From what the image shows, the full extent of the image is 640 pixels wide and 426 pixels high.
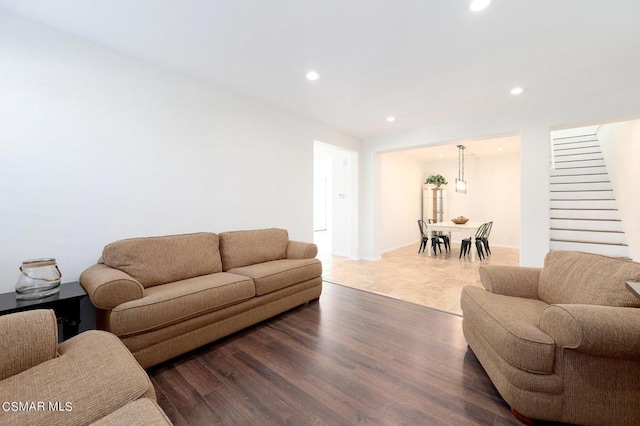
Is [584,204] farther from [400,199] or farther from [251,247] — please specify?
[251,247]

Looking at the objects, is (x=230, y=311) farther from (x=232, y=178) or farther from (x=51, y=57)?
(x=51, y=57)

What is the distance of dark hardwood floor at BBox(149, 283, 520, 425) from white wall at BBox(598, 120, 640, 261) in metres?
3.44

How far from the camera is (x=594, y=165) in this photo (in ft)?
17.2

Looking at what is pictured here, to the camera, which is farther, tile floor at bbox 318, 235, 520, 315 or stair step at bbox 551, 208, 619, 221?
stair step at bbox 551, 208, 619, 221

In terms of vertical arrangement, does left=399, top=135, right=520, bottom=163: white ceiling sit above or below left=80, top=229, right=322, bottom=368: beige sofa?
above

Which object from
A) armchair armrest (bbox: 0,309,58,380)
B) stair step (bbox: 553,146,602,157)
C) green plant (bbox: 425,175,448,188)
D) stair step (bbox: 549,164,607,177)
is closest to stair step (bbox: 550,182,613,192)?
stair step (bbox: 549,164,607,177)

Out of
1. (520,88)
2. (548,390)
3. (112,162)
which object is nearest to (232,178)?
(112,162)

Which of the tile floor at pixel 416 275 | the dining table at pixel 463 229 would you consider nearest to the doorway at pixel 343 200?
the tile floor at pixel 416 275

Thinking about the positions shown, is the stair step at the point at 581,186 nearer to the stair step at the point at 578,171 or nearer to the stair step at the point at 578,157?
the stair step at the point at 578,171

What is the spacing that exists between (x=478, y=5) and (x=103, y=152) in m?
3.28

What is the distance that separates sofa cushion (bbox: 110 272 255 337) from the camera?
1725mm

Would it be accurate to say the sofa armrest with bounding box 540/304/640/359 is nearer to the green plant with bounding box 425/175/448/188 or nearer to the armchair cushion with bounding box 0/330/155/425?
the armchair cushion with bounding box 0/330/155/425

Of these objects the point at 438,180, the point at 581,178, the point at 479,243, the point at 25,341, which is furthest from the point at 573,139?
the point at 25,341

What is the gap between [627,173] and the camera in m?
3.98
